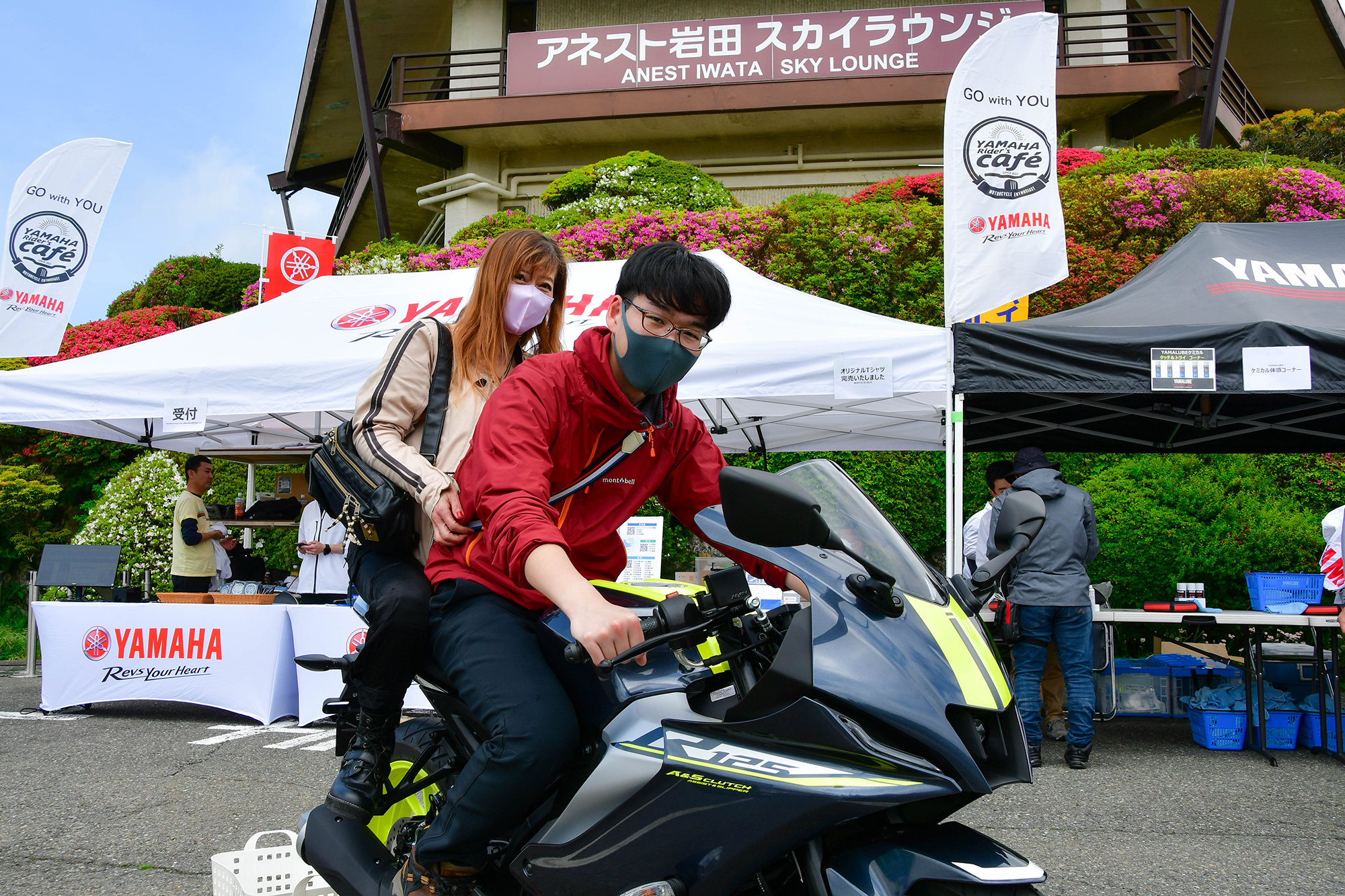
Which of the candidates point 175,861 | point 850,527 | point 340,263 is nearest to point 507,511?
point 850,527

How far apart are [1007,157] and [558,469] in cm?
506

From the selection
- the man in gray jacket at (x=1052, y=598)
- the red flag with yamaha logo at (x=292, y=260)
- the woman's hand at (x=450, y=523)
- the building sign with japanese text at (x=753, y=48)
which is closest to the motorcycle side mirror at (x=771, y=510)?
the woman's hand at (x=450, y=523)

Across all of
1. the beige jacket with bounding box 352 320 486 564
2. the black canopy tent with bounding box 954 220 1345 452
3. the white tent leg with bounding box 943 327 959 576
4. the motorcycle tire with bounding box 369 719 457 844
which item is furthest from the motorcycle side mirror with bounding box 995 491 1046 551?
the black canopy tent with bounding box 954 220 1345 452

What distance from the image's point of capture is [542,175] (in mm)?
18922

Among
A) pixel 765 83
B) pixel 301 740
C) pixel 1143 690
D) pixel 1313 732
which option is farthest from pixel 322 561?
pixel 765 83

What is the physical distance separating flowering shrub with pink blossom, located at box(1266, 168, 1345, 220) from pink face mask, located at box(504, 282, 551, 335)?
12.4 m

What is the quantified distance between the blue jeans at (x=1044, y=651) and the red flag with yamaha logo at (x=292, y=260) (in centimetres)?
1114

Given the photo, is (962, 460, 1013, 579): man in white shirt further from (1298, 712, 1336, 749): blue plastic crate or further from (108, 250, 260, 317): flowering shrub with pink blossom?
(108, 250, 260, 317): flowering shrub with pink blossom

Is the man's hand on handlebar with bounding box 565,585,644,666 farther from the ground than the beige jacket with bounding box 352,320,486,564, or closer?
closer

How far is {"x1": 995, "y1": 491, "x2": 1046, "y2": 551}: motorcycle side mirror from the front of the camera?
6.19 feet

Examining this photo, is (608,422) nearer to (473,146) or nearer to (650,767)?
(650,767)

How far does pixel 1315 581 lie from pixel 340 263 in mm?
13979

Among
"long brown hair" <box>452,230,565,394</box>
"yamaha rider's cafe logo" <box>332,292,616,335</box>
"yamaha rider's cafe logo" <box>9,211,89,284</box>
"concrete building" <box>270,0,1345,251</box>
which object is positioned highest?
"concrete building" <box>270,0,1345,251</box>

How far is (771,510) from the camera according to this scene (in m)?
1.59
